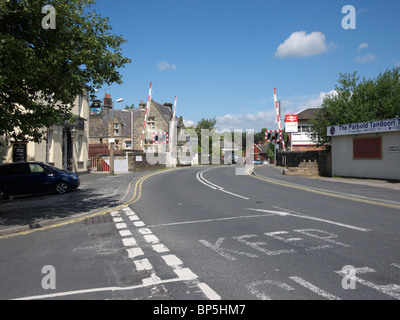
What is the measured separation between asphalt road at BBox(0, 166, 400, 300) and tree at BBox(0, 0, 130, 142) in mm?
3766

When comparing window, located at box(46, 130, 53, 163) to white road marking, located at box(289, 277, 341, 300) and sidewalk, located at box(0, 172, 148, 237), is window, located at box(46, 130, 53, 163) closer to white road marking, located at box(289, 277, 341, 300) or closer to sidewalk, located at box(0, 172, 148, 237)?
sidewalk, located at box(0, 172, 148, 237)

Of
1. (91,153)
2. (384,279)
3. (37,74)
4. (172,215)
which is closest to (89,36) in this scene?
(37,74)

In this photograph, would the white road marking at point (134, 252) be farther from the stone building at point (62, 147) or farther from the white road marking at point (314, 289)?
the stone building at point (62, 147)

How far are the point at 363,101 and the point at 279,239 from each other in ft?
82.5

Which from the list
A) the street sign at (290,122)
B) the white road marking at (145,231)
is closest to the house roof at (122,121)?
the street sign at (290,122)

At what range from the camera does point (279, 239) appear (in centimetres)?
704

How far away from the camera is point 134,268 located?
5.45m

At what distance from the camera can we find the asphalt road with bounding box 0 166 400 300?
4475 millimetres

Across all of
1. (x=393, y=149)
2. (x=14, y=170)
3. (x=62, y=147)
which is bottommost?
(x=14, y=170)

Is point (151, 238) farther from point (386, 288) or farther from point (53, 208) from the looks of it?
point (53, 208)

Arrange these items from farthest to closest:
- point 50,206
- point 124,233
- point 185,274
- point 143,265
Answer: point 50,206
point 124,233
point 143,265
point 185,274

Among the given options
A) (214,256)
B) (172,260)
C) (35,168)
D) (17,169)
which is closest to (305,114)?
(35,168)

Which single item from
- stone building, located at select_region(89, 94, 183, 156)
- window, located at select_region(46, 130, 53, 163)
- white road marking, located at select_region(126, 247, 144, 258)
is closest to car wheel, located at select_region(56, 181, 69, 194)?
window, located at select_region(46, 130, 53, 163)

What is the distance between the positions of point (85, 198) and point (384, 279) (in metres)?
12.6
